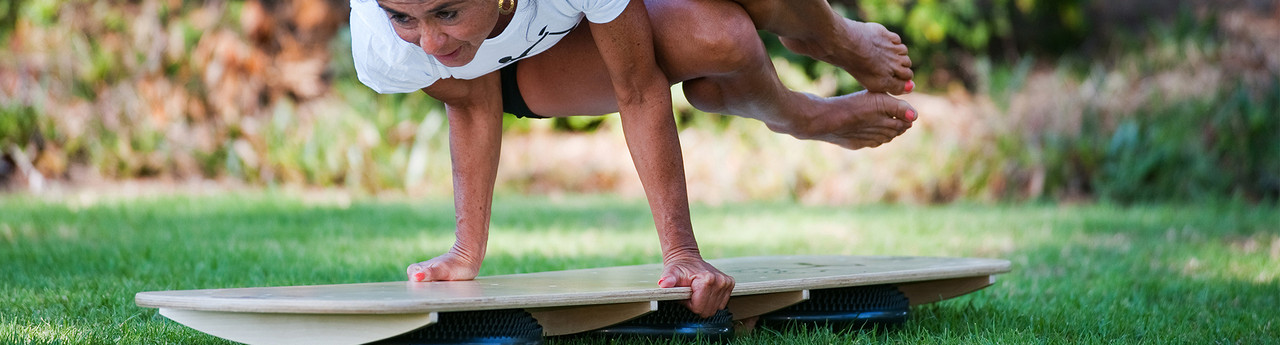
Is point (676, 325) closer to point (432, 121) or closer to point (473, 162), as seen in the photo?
point (473, 162)

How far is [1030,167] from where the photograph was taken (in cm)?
658

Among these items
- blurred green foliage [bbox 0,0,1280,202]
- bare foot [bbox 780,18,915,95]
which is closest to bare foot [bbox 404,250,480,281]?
bare foot [bbox 780,18,915,95]

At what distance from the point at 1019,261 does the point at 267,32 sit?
19.1 ft

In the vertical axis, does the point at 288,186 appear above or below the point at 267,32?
below

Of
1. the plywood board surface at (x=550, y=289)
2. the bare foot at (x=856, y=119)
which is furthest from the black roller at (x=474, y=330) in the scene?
the bare foot at (x=856, y=119)

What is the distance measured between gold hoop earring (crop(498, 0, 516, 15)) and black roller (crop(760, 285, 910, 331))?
34.2 inches

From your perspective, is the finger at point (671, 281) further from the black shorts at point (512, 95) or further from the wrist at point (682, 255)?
the black shorts at point (512, 95)

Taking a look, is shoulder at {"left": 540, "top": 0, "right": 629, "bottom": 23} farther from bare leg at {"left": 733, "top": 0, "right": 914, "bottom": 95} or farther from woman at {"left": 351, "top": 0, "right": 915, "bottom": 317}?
bare leg at {"left": 733, "top": 0, "right": 914, "bottom": 95}

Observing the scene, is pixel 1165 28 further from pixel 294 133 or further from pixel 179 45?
pixel 179 45

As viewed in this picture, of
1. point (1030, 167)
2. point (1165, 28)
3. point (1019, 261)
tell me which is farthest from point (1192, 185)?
point (1019, 261)

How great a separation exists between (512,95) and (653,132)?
0.44 metres

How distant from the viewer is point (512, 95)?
8.23 ft

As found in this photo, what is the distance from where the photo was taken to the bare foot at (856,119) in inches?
108

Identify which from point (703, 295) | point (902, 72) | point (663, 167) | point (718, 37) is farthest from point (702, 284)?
point (902, 72)
